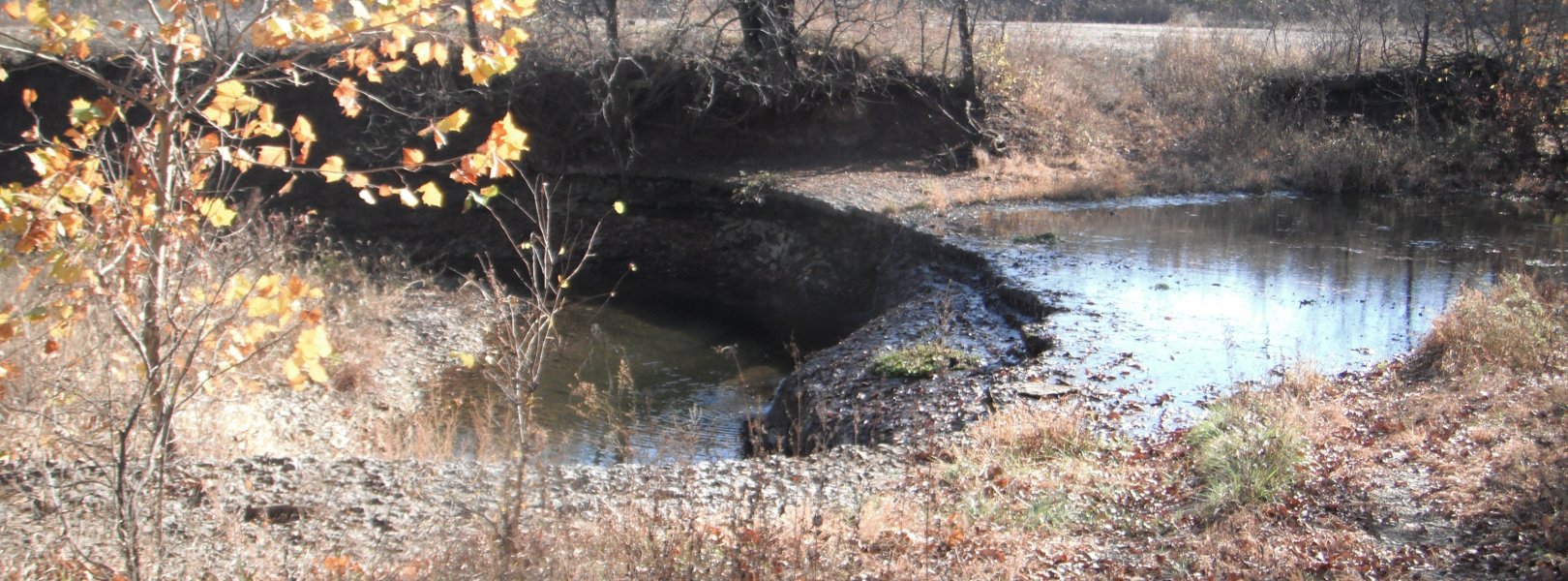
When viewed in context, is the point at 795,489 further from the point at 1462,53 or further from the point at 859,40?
the point at 1462,53

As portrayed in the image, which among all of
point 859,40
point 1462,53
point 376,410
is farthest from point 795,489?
point 1462,53

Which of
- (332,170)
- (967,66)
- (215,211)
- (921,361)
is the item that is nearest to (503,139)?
(332,170)

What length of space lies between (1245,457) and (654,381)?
7.03 m

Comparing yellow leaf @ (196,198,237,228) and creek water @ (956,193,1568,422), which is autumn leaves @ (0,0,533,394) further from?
creek water @ (956,193,1568,422)

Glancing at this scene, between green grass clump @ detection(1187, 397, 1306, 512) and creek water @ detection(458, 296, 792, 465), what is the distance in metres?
3.09

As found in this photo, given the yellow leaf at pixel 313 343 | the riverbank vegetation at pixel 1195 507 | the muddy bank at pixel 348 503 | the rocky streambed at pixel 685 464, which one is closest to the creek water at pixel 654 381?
the rocky streambed at pixel 685 464

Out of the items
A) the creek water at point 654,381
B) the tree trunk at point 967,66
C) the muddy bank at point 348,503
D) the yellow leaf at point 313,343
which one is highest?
the tree trunk at point 967,66

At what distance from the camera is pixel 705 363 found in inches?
509

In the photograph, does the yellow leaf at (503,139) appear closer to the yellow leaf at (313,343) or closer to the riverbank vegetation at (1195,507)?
the yellow leaf at (313,343)

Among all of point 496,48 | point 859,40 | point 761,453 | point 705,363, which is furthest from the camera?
point 859,40

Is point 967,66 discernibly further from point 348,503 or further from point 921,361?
point 348,503

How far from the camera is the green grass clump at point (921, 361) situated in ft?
31.0

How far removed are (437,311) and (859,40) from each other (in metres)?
9.49

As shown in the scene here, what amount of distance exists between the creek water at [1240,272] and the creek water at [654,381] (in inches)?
118
